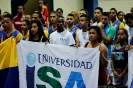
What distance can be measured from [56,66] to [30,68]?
598 millimetres

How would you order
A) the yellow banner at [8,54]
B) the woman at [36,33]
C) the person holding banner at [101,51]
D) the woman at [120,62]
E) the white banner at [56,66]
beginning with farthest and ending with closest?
1. the woman at [36,33]
2. the yellow banner at [8,54]
3. the woman at [120,62]
4. the white banner at [56,66]
5. the person holding banner at [101,51]

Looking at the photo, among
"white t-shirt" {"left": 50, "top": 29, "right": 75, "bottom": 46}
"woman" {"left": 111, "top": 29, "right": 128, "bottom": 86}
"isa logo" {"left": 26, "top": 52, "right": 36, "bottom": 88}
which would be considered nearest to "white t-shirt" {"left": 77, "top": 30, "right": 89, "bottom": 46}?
"white t-shirt" {"left": 50, "top": 29, "right": 75, "bottom": 46}

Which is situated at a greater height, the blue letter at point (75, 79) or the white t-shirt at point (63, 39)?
the white t-shirt at point (63, 39)

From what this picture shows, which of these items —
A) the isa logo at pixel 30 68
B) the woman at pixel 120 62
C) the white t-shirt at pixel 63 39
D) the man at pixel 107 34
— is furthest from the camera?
the man at pixel 107 34

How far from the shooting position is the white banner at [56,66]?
17.0 ft

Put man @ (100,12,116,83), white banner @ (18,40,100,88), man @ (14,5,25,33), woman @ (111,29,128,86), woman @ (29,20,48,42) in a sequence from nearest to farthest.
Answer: white banner @ (18,40,100,88), woman @ (111,29,128,86), woman @ (29,20,48,42), man @ (100,12,116,83), man @ (14,5,25,33)

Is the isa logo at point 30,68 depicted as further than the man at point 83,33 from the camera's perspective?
No

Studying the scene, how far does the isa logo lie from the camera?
581 centimetres

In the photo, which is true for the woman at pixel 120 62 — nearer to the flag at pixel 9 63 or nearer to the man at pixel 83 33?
the man at pixel 83 33

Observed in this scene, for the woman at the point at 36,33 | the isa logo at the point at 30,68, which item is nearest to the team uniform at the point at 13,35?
the woman at the point at 36,33

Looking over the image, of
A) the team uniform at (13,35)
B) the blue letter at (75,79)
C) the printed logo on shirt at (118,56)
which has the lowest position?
the blue letter at (75,79)

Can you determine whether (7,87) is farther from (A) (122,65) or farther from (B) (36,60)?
(A) (122,65)

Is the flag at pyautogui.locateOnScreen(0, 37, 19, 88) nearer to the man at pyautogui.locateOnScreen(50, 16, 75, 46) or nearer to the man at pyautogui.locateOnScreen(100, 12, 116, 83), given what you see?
the man at pyautogui.locateOnScreen(50, 16, 75, 46)

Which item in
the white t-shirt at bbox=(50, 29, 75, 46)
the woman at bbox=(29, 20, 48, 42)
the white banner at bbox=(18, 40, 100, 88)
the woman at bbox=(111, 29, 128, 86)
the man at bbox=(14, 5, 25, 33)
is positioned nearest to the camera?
the white banner at bbox=(18, 40, 100, 88)
